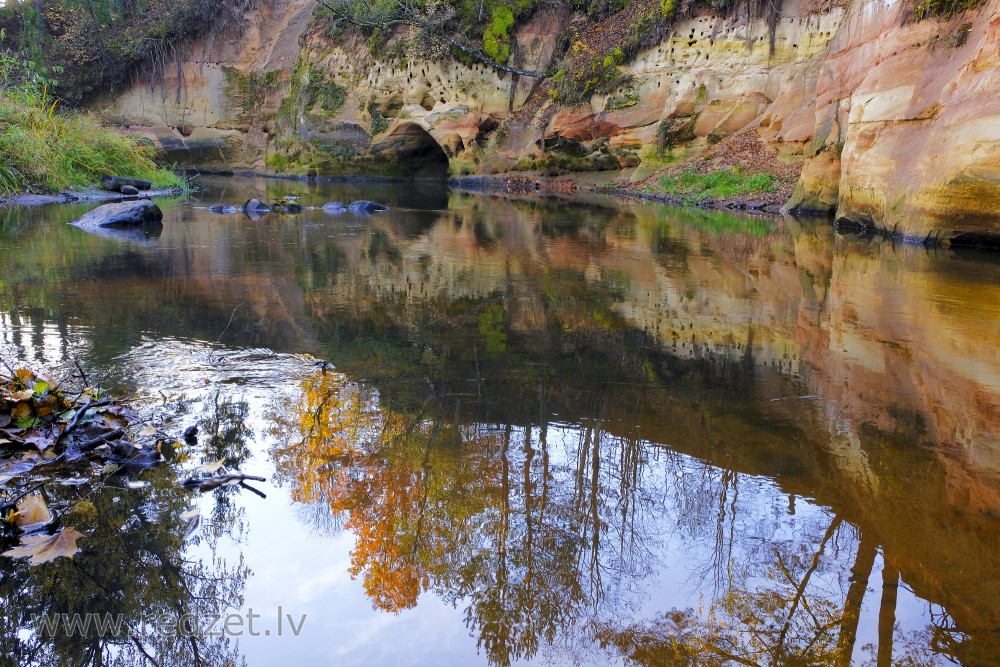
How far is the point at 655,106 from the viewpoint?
1041 inches

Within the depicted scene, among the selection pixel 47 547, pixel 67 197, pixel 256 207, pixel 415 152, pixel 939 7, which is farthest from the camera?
pixel 415 152

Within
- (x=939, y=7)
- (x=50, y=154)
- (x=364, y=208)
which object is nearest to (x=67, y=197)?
(x=50, y=154)

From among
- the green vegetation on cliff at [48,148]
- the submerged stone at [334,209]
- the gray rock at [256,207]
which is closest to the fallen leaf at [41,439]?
the submerged stone at [334,209]

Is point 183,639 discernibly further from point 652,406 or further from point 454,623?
point 652,406

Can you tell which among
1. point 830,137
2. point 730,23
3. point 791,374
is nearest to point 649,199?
point 730,23

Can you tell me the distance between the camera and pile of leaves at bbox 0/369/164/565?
3.12 meters

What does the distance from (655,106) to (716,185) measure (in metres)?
5.26

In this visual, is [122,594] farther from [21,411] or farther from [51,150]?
[51,150]

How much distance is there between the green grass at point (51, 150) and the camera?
17.5 metres

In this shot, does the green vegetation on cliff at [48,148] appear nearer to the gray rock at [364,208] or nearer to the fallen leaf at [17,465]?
the gray rock at [364,208]

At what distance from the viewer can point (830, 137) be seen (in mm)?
17141

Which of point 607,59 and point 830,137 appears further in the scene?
point 607,59

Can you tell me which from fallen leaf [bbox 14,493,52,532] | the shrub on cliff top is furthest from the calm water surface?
the shrub on cliff top

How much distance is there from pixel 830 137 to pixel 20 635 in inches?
712
